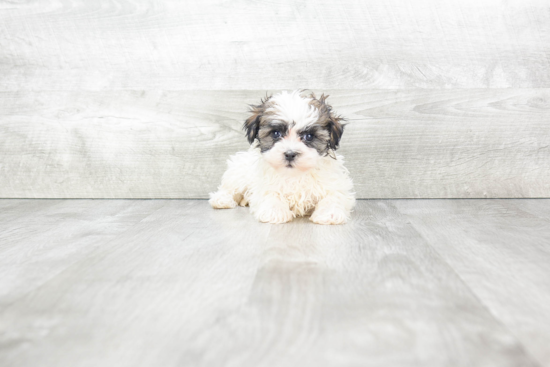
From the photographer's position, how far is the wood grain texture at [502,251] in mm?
1024

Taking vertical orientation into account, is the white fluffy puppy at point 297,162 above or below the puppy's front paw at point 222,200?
above

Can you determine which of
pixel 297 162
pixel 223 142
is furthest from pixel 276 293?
pixel 223 142

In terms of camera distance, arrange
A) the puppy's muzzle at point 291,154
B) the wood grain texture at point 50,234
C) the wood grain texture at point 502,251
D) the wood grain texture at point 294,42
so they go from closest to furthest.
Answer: the wood grain texture at point 502,251, the wood grain texture at point 50,234, the puppy's muzzle at point 291,154, the wood grain texture at point 294,42

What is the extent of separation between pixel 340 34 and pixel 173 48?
37.2 inches

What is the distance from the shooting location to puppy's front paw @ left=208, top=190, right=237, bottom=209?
236 centimetres

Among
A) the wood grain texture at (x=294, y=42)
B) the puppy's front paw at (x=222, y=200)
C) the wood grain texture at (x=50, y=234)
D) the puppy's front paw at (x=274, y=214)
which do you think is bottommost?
the wood grain texture at (x=50, y=234)

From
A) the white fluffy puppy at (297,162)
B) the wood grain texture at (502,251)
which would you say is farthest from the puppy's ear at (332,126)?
the wood grain texture at (502,251)

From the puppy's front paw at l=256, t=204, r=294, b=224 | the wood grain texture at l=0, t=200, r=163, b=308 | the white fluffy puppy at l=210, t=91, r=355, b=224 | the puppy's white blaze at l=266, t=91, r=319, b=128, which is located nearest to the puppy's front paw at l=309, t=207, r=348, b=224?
the white fluffy puppy at l=210, t=91, r=355, b=224

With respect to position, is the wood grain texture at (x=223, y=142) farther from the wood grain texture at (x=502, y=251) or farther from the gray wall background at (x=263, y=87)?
the wood grain texture at (x=502, y=251)

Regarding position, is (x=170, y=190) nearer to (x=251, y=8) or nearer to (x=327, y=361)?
(x=251, y=8)

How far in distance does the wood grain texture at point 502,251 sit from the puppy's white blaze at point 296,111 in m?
0.65

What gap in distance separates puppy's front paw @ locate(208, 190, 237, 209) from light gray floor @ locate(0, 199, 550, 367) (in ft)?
1.15

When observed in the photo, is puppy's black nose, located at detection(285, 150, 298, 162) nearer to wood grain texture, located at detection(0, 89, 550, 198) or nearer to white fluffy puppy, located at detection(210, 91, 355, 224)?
white fluffy puppy, located at detection(210, 91, 355, 224)

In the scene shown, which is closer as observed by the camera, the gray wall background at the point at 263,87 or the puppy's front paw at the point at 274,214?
the puppy's front paw at the point at 274,214
